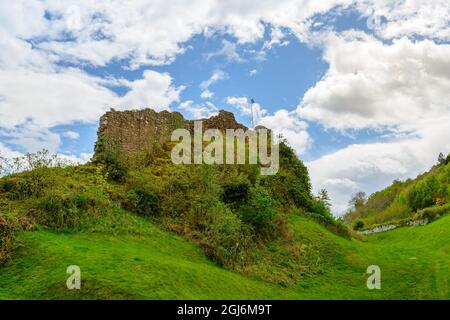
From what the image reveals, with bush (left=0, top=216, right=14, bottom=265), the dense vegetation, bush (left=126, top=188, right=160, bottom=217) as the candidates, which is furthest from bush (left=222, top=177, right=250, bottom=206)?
bush (left=0, top=216, right=14, bottom=265)

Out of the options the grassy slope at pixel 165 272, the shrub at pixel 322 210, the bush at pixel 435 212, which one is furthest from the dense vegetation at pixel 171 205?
the bush at pixel 435 212

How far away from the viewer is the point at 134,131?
72.3ft

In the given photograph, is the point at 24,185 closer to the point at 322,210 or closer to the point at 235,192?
the point at 235,192

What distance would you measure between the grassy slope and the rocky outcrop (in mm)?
4943

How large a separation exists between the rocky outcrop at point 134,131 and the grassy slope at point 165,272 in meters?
4.94

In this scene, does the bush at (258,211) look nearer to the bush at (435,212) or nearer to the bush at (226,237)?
the bush at (226,237)

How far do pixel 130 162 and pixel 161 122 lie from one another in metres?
3.41

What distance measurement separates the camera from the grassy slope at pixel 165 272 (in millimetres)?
11266

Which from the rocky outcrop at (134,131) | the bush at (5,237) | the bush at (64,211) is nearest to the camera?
the bush at (5,237)

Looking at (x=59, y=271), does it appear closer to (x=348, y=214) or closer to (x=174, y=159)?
(x=174, y=159)

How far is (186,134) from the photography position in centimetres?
2489

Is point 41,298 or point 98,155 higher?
point 98,155
